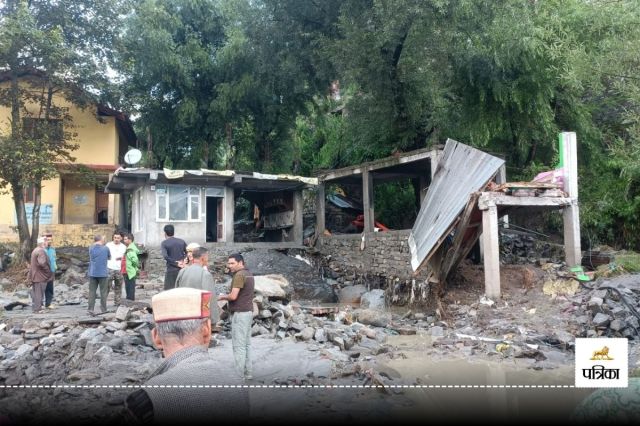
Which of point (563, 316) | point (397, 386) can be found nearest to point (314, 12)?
point (563, 316)

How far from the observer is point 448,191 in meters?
13.6

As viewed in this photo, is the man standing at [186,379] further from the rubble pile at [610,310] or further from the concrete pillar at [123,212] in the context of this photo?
the concrete pillar at [123,212]

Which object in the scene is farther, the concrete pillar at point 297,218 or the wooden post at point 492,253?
the concrete pillar at point 297,218

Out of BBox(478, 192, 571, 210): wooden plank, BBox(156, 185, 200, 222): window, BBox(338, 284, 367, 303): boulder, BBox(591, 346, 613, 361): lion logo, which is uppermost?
BBox(156, 185, 200, 222): window

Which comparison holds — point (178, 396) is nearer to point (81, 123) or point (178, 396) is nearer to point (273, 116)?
point (273, 116)

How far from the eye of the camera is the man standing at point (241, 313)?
252 inches

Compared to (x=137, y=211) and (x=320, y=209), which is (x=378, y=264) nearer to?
(x=320, y=209)

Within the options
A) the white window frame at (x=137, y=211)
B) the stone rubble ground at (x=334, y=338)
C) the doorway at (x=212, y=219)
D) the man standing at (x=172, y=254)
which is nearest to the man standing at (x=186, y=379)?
the stone rubble ground at (x=334, y=338)

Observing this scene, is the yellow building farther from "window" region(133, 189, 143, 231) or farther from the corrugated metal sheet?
the corrugated metal sheet

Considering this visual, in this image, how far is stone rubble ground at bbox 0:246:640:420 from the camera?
272 inches

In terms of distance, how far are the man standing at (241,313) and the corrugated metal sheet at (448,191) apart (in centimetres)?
710

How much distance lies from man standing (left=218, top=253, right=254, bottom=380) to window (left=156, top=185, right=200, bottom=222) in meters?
13.2

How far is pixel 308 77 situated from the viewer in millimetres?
20703

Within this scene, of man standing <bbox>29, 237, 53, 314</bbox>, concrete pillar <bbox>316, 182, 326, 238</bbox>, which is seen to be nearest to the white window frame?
concrete pillar <bbox>316, 182, 326, 238</bbox>
